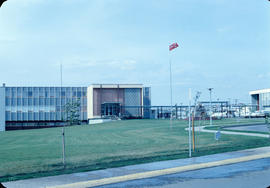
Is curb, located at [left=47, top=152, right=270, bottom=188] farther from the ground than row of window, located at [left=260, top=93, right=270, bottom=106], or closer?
closer

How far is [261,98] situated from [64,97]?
46.0 meters

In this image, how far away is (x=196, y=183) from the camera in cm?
820

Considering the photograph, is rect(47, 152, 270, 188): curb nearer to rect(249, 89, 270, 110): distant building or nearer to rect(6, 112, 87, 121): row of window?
rect(6, 112, 87, 121): row of window

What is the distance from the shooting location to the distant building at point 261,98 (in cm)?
7256

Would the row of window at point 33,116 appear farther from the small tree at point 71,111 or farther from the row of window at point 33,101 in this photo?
the small tree at point 71,111

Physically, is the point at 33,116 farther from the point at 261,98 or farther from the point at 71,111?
the point at 71,111

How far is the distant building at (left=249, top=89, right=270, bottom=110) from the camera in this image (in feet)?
238

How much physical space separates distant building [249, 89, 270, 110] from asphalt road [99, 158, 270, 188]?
214ft

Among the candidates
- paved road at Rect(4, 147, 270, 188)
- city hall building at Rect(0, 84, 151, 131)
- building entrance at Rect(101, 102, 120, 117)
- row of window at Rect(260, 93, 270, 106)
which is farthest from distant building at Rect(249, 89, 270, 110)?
paved road at Rect(4, 147, 270, 188)

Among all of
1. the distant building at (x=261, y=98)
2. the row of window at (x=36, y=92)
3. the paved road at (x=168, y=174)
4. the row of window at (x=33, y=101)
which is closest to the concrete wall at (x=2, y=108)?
the row of window at (x=33, y=101)

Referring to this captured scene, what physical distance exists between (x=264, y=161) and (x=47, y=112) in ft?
215

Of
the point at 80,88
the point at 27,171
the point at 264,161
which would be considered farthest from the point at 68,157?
the point at 80,88

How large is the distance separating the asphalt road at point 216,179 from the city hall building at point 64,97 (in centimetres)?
5508

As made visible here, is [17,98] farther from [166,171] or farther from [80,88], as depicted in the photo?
[166,171]
